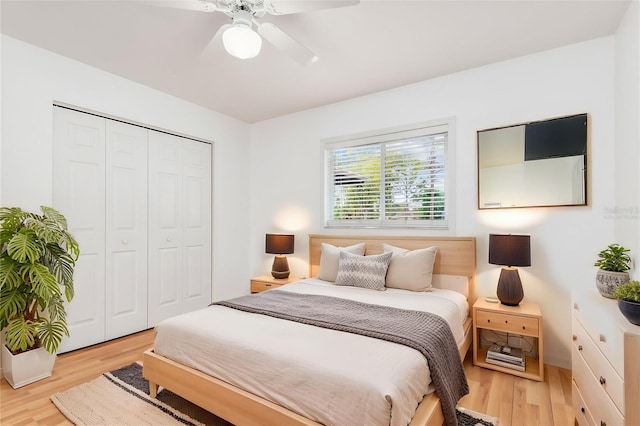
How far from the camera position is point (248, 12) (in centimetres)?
192

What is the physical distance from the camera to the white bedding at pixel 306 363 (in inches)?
50.1

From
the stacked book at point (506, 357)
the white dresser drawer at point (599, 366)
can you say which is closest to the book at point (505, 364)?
the stacked book at point (506, 357)

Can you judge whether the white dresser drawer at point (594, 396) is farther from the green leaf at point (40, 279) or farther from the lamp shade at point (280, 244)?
the green leaf at point (40, 279)

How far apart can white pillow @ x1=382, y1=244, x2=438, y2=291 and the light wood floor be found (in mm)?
760

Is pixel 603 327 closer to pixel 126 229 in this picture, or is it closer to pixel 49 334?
pixel 49 334

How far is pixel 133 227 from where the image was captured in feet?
10.9

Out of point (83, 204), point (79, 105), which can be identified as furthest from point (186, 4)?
point (83, 204)

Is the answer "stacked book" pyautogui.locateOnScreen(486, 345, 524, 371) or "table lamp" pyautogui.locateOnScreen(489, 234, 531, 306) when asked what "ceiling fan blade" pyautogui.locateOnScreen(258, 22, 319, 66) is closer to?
"table lamp" pyautogui.locateOnScreen(489, 234, 531, 306)

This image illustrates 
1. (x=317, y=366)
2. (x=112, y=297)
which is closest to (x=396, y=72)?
(x=317, y=366)

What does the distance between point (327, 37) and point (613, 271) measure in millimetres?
2538

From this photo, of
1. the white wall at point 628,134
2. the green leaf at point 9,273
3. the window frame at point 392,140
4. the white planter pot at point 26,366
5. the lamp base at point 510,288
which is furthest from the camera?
the window frame at point 392,140

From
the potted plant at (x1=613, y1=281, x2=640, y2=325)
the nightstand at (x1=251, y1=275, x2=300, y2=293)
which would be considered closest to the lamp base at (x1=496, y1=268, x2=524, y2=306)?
the potted plant at (x1=613, y1=281, x2=640, y2=325)

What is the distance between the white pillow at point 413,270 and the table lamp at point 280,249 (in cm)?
143

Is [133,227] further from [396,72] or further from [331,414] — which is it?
[396,72]
